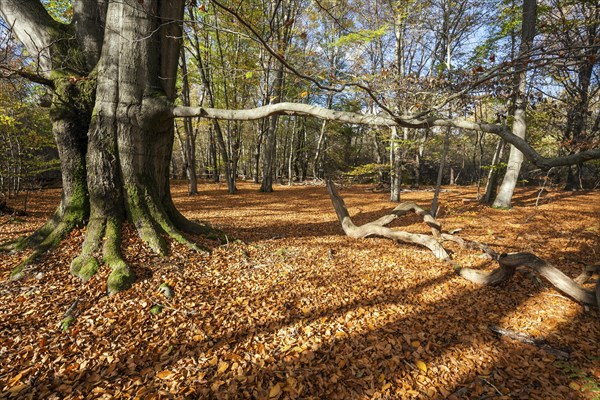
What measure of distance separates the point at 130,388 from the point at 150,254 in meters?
2.03

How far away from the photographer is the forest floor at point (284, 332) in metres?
2.16

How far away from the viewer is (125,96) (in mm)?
3781

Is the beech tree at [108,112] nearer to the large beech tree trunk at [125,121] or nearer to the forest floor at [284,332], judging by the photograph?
the large beech tree trunk at [125,121]

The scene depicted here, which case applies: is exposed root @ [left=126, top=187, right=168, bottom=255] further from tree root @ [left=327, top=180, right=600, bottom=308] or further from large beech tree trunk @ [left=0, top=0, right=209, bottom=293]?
tree root @ [left=327, top=180, right=600, bottom=308]

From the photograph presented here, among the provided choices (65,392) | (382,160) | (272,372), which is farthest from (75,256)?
(382,160)

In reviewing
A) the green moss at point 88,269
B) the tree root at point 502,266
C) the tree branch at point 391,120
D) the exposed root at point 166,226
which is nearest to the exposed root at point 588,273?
the tree root at point 502,266

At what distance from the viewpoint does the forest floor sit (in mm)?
2164

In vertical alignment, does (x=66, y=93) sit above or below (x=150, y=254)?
above

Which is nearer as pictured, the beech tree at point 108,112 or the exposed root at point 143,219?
the beech tree at point 108,112

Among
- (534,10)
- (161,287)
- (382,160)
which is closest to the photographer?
(161,287)

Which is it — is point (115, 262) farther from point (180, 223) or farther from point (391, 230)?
point (391, 230)

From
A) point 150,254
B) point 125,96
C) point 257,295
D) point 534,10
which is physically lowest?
point 257,295

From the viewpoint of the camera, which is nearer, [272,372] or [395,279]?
[272,372]

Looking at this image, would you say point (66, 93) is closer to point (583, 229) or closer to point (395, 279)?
point (395, 279)
